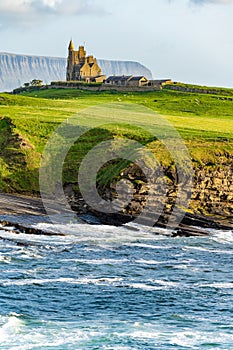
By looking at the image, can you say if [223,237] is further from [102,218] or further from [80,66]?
[80,66]

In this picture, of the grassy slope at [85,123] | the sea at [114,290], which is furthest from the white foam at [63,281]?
the grassy slope at [85,123]

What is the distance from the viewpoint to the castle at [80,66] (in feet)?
554

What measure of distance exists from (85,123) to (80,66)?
88.7 m

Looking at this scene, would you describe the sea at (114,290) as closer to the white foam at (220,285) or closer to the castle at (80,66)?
the white foam at (220,285)

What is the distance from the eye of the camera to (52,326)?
3334 cm

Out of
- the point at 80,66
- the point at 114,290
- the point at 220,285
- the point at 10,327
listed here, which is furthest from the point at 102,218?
the point at 80,66

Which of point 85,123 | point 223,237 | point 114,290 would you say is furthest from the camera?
point 85,123

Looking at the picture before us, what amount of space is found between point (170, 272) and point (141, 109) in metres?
62.2

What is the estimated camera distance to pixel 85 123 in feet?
275

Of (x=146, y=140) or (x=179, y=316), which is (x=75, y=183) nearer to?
(x=146, y=140)

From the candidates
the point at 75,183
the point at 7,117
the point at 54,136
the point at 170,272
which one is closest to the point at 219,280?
the point at 170,272

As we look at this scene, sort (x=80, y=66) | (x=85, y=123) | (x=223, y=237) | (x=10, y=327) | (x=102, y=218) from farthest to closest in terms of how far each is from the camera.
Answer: (x=80, y=66)
(x=85, y=123)
(x=102, y=218)
(x=223, y=237)
(x=10, y=327)

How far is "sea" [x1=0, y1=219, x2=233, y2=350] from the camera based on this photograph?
32.0 meters

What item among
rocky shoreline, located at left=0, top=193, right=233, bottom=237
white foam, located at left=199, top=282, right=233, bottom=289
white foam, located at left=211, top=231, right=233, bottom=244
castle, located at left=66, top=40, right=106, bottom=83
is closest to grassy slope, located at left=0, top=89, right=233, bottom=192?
rocky shoreline, located at left=0, top=193, right=233, bottom=237
